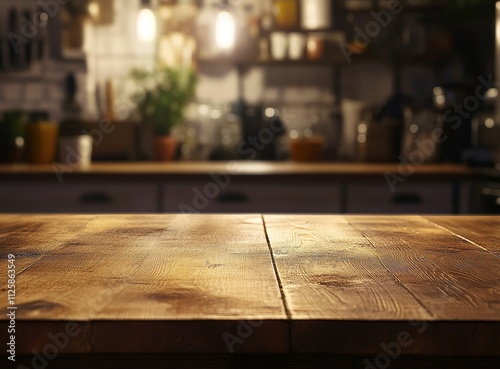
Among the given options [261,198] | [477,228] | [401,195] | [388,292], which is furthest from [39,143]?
[388,292]

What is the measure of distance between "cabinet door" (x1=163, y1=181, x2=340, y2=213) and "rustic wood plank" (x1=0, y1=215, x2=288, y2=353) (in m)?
1.82

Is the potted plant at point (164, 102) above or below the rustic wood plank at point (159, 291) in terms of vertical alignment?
above

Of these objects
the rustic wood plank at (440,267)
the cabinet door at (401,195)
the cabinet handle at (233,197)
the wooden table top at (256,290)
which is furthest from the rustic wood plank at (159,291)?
the cabinet door at (401,195)

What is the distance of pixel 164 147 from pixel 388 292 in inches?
124

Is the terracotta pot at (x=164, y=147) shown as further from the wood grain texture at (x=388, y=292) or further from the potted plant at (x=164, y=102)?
the wood grain texture at (x=388, y=292)

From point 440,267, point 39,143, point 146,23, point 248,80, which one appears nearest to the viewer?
point 440,267

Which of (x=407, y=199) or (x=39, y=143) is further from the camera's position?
(x=39, y=143)

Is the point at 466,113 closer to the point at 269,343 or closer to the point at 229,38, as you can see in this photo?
the point at 229,38

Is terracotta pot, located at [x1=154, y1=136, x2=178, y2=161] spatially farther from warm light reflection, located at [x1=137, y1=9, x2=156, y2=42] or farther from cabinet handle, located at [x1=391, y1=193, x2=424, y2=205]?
cabinet handle, located at [x1=391, y1=193, x2=424, y2=205]

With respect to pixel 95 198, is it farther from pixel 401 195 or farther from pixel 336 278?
pixel 336 278

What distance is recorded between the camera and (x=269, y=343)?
73 centimetres

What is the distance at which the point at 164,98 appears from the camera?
12.9 feet

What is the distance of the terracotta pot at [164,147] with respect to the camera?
3.89m

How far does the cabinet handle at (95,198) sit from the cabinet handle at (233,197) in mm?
557
